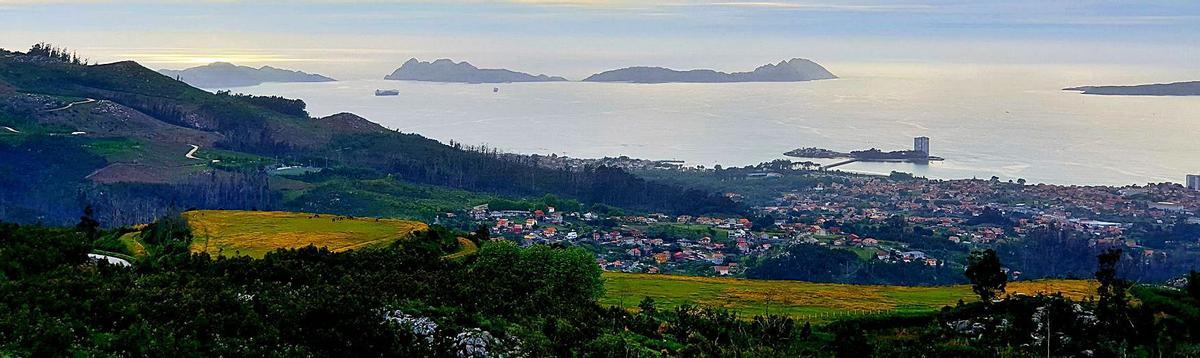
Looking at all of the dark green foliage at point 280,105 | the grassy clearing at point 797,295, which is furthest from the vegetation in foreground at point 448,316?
the dark green foliage at point 280,105

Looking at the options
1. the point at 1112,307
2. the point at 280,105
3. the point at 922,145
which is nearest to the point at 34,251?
the point at 1112,307

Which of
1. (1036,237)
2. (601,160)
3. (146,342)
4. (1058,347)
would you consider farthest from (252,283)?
(601,160)

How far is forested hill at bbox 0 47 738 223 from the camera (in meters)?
64.9

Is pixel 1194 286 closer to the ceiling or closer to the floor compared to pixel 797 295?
closer to the ceiling

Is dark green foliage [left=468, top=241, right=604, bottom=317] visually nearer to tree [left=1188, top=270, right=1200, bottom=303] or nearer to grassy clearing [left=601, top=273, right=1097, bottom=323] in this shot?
grassy clearing [left=601, top=273, right=1097, bottom=323]

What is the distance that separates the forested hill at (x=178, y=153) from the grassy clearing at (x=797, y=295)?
38.7 metres

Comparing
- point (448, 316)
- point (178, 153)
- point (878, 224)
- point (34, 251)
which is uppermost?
point (178, 153)

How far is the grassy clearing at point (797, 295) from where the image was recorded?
23672mm

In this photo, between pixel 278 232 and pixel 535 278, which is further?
pixel 278 232

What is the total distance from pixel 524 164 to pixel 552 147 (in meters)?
30.2

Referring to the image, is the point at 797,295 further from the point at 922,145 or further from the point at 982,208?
the point at 922,145

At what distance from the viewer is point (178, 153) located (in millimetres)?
76125

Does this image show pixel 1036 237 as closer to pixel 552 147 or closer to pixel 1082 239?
pixel 1082 239

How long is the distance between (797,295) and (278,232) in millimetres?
14439
